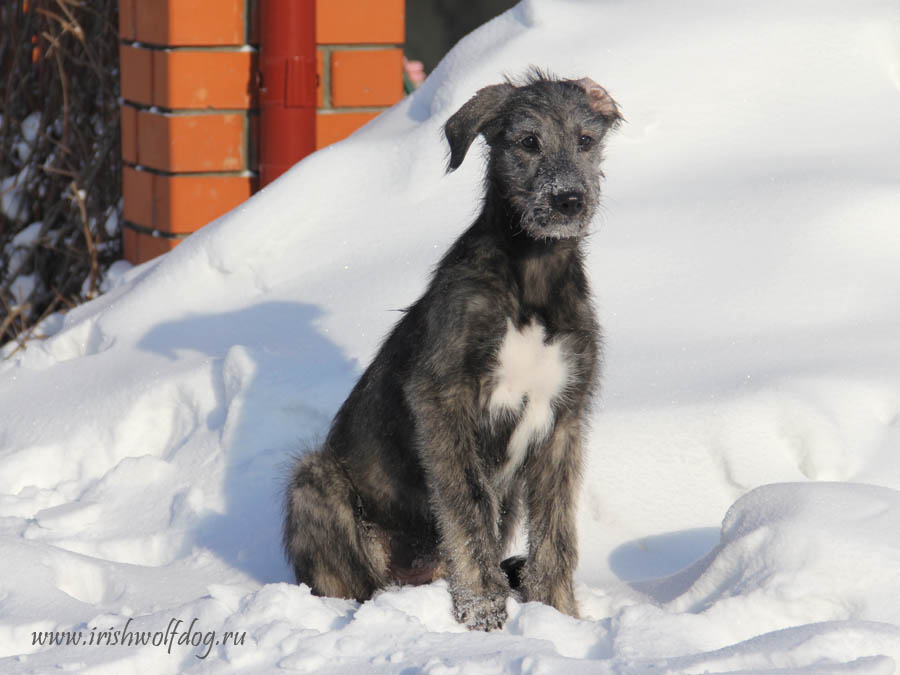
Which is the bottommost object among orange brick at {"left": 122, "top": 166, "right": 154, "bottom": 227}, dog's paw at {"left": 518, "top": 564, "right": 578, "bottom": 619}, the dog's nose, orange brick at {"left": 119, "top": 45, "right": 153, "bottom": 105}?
dog's paw at {"left": 518, "top": 564, "right": 578, "bottom": 619}

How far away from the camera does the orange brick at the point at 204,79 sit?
18.3ft

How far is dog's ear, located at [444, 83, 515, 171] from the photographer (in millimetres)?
3473

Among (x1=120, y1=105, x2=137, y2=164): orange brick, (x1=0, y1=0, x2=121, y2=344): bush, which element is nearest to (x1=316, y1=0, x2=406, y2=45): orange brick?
(x1=120, y1=105, x2=137, y2=164): orange brick

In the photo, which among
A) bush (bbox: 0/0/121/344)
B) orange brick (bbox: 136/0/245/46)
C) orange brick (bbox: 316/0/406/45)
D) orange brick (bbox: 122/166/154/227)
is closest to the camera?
orange brick (bbox: 136/0/245/46)

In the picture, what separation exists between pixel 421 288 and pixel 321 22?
181 cm

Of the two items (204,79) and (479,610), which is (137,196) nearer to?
(204,79)

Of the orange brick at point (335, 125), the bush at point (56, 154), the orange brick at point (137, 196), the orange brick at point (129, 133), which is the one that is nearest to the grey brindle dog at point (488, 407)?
the orange brick at point (335, 125)

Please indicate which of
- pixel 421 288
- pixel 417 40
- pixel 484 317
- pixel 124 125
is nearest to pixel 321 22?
pixel 124 125

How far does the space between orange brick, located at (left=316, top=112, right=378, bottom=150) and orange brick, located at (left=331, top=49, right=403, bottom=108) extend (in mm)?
59

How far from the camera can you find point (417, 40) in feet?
33.3

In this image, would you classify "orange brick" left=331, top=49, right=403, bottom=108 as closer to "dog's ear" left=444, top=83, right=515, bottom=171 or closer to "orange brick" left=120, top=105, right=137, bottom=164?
"orange brick" left=120, top=105, right=137, bottom=164

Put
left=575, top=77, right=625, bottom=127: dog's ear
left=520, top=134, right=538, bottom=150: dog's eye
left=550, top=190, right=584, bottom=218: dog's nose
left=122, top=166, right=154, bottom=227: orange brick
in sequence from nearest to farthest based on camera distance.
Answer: left=550, top=190, right=584, bottom=218: dog's nose, left=520, top=134, right=538, bottom=150: dog's eye, left=575, top=77, right=625, bottom=127: dog's ear, left=122, top=166, right=154, bottom=227: orange brick

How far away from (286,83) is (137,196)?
3.31 feet

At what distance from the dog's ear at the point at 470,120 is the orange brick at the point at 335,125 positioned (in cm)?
253
